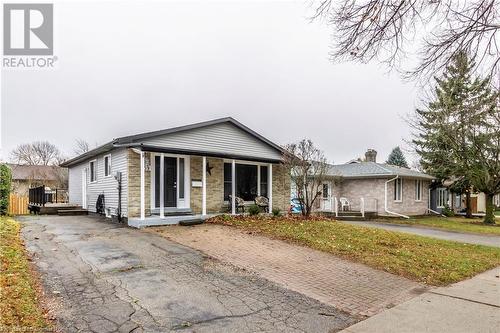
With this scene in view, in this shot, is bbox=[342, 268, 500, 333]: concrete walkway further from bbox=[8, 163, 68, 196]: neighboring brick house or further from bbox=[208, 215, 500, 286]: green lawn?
Result: bbox=[8, 163, 68, 196]: neighboring brick house

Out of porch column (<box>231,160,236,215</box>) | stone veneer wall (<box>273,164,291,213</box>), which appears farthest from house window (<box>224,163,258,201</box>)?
stone veneer wall (<box>273,164,291,213</box>)

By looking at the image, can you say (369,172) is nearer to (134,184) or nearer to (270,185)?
(270,185)

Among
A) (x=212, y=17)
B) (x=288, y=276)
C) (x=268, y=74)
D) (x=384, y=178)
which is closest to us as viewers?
(x=288, y=276)

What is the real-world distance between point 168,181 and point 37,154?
1853 inches

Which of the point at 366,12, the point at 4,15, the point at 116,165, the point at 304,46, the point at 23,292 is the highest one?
the point at 4,15

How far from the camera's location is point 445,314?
5.14m

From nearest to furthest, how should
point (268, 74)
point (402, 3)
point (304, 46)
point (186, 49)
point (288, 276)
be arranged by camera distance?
point (402, 3), point (288, 276), point (304, 46), point (186, 49), point (268, 74)

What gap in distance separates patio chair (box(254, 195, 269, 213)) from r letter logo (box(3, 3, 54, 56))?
34.1 feet

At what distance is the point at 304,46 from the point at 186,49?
729cm

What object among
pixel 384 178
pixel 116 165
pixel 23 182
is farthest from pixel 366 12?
pixel 23 182

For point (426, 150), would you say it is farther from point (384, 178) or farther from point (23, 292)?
point (23, 292)

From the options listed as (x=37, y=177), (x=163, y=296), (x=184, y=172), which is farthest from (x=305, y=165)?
(x=37, y=177)

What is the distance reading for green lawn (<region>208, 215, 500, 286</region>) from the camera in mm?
7873

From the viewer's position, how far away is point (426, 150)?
26.1 metres
